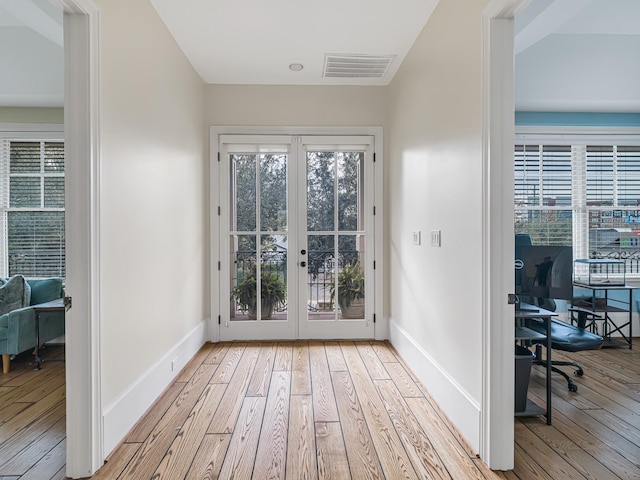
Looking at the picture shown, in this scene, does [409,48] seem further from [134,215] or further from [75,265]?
[75,265]

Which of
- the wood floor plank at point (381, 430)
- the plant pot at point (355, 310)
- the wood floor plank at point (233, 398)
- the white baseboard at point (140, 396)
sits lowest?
the wood floor plank at point (381, 430)

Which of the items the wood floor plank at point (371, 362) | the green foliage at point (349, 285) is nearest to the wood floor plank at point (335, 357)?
the wood floor plank at point (371, 362)

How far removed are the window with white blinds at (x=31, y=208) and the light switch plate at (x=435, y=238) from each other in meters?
3.94

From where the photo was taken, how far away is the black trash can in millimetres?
2238

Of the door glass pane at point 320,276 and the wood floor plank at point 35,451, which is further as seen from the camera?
the door glass pane at point 320,276

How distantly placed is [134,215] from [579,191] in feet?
15.2

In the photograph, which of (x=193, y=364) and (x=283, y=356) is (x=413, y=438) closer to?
(x=283, y=356)

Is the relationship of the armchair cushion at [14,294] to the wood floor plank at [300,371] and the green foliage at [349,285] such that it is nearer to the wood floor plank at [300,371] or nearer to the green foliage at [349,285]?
the wood floor plank at [300,371]

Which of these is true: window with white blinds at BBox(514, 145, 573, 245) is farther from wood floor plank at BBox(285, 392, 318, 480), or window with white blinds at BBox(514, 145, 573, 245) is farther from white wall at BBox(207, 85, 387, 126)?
wood floor plank at BBox(285, 392, 318, 480)

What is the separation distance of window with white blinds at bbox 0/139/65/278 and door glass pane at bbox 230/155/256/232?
1.94 metres

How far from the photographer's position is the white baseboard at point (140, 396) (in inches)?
78.2

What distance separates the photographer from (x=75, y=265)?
181 cm

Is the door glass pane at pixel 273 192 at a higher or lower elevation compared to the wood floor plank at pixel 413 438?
higher

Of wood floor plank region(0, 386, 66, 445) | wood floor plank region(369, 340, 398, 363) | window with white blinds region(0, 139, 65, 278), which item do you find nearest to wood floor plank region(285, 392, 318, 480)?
wood floor plank region(369, 340, 398, 363)
